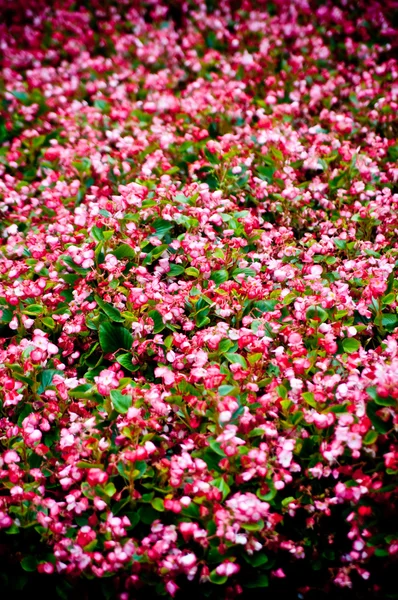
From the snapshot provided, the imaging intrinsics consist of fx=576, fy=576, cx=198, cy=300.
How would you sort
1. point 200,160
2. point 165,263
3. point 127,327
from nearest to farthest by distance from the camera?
point 127,327 < point 165,263 < point 200,160

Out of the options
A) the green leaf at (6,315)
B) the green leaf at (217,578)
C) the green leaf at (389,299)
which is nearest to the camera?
the green leaf at (217,578)

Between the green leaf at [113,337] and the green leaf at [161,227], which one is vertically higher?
the green leaf at [161,227]

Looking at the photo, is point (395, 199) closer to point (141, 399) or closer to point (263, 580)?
point (141, 399)

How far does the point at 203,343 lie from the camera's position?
269 cm

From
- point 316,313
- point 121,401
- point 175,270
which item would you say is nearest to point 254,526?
point 121,401

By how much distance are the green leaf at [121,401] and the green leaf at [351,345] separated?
100 centimetres

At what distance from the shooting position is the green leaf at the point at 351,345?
2.62m

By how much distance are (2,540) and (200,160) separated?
2558 millimetres

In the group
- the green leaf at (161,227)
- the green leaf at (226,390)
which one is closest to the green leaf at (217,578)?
the green leaf at (226,390)

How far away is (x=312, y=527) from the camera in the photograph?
88.1 inches

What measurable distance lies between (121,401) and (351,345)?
3.52ft

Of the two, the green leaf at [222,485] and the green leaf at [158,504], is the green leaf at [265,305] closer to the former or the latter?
the green leaf at [222,485]

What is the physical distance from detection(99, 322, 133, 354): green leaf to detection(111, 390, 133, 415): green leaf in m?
0.37

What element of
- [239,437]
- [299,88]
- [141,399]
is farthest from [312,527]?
[299,88]
